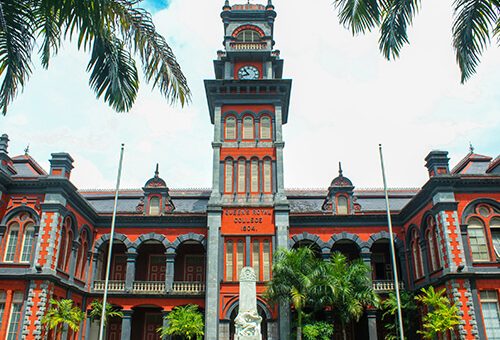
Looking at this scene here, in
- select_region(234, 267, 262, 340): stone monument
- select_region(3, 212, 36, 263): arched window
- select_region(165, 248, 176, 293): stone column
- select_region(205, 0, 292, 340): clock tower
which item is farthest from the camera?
select_region(165, 248, 176, 293): stone column

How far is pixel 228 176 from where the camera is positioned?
96.0ft

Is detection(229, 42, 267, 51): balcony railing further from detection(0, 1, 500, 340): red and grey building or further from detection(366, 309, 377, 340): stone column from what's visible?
detection(366, 309, 377, 340): stone column

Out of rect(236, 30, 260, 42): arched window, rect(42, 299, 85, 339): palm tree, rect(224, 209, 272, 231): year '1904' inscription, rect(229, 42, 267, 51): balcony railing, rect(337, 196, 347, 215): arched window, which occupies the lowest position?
rect(42, 299, 85, 339): palm tree

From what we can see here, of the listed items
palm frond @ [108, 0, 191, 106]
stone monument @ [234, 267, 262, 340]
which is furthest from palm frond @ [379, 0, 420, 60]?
stone monument @ [234, 267, 262, 340]

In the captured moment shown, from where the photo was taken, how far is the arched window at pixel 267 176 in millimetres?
28859

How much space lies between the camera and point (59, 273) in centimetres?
2438

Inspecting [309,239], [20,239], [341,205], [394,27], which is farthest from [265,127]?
[394,27]

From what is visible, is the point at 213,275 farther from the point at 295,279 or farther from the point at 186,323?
the point at 295,279

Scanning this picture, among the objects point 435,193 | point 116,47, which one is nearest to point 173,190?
point 435,193

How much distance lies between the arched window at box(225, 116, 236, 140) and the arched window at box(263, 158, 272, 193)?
9.62 ft

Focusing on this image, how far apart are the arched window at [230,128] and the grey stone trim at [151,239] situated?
7.90m

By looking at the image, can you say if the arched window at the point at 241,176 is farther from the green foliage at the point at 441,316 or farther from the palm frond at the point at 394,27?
the palm frond at the point at 394,27

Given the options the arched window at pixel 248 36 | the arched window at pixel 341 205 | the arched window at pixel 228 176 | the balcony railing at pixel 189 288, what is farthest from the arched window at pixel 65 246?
the arched window at pixel 248 36

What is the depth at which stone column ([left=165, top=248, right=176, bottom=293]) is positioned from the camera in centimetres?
2819
